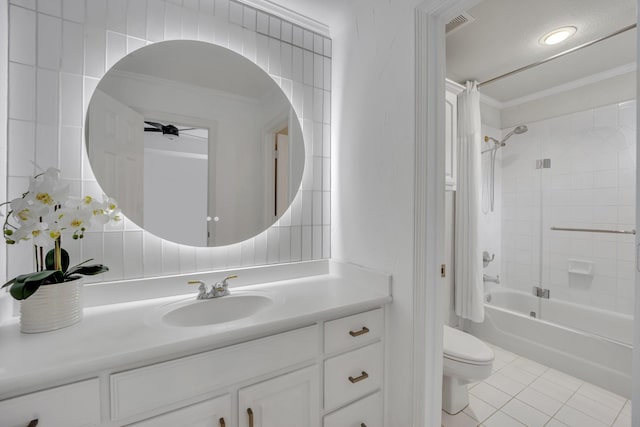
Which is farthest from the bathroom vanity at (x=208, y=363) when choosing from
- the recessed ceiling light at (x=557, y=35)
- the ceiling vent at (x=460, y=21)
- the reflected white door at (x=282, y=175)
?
the recessed ceiling light at (x=557, y=35)

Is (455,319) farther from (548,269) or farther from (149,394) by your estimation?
(149,394)

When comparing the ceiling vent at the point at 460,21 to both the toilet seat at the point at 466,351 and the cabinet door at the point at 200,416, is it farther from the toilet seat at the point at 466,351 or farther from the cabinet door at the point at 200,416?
the cabinet door at the point at 200,416

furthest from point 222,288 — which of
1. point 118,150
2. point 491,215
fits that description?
point 491,215

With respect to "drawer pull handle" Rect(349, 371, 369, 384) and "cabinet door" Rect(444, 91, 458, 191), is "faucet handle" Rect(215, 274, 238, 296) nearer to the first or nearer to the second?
"drawer pull handle" Rect(349, 371, 369, 384)

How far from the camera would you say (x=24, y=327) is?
33.1 inches

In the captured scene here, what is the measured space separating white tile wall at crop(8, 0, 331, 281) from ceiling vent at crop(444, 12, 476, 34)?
0.80 metres

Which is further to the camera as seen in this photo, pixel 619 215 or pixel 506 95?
pixel 506 95

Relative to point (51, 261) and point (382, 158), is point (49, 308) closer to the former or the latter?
point (51, 261)

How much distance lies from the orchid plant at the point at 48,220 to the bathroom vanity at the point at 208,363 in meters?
0.17

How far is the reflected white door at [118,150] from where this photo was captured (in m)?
1.12

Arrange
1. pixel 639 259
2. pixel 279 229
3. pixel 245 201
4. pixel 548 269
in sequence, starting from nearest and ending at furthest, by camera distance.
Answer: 1. pixel 639 259
2. pixel 245 201
3. pixel 279 229
4. pixel 548 269

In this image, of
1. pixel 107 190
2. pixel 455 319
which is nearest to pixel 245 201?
pixel 107 190

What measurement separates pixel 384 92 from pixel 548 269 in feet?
8.41

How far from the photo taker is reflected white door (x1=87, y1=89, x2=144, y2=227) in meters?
1.12
